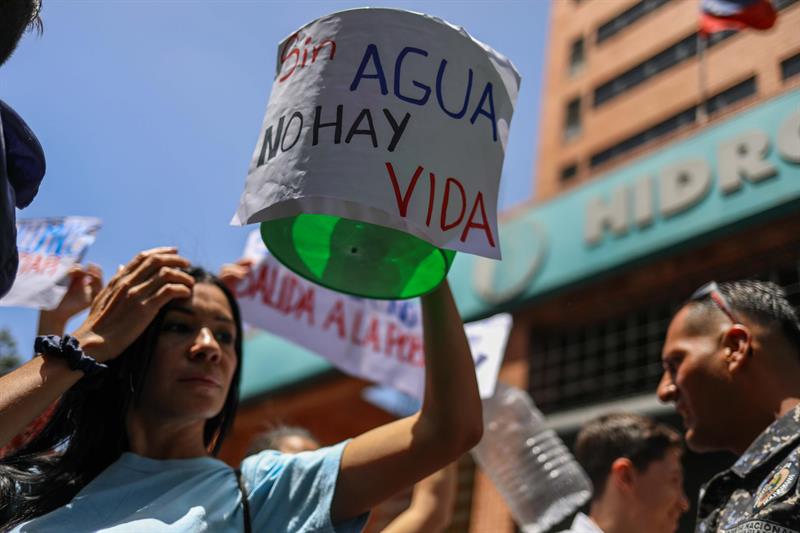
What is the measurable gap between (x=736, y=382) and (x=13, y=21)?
1.74 meters

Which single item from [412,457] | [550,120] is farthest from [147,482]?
[550,120]

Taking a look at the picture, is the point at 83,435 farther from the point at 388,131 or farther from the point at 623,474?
the point at 623,474

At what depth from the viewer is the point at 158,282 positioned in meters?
1.94

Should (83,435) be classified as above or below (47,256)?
below

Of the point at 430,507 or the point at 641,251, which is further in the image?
the point at 641,251

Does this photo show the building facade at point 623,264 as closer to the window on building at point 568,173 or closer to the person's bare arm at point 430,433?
the window on building at point 568,173

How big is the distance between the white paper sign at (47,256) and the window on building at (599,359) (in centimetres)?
727

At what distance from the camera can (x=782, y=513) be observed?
63.5 inches

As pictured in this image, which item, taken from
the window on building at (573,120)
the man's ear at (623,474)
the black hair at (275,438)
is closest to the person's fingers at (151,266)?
the black hair at (275,438)

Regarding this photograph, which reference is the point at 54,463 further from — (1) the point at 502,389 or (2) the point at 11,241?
(1) the point at 502,389

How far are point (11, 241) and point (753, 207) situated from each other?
24.3ft

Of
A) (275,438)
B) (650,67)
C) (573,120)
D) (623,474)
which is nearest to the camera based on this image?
(623,474)

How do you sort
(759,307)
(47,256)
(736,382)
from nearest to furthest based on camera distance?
(736,382) → (759,307) → (47,256)

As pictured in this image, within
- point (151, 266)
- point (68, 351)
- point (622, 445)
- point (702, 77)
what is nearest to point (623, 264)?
point (622, 445)
